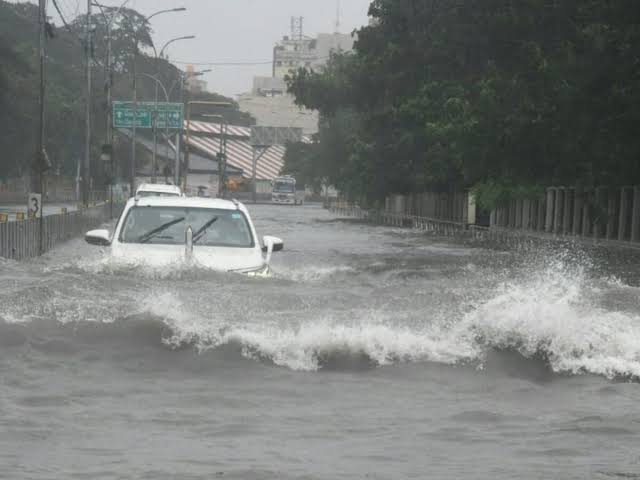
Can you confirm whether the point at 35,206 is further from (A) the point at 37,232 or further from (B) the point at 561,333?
(B) the point at 561,333

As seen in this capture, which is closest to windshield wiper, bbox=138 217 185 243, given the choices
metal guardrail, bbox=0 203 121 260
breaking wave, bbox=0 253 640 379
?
breaking wave, bbox=0 253 640 379

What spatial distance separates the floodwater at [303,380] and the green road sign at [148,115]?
213 ft

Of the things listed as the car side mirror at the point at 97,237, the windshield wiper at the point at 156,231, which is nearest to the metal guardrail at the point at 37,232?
the windshield wiper at the point at 156,231

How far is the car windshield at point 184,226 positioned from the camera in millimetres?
15273

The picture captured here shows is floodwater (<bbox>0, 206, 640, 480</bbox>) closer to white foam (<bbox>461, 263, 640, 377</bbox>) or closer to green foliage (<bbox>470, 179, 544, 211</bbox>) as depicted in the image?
white foam (<bbox>461, 263, 640, 377</bbox>)

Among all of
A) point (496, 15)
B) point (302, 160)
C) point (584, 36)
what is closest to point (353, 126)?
point (302, 160)

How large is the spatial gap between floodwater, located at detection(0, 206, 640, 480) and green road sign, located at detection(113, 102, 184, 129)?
64.8m

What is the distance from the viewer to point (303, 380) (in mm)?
9898

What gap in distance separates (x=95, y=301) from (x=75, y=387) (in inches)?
135

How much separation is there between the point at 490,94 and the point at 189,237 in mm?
29527

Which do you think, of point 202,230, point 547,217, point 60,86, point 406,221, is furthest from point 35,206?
point 60,86

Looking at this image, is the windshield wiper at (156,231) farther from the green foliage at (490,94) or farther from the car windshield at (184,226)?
the green foliage at (490,94)

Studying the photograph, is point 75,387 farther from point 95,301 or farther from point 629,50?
point 629,50

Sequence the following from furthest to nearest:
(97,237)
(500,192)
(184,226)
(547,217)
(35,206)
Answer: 1. (500,192)
2. (547,217)
3. (35,206)
4. (184,226)
5. (97,237)
